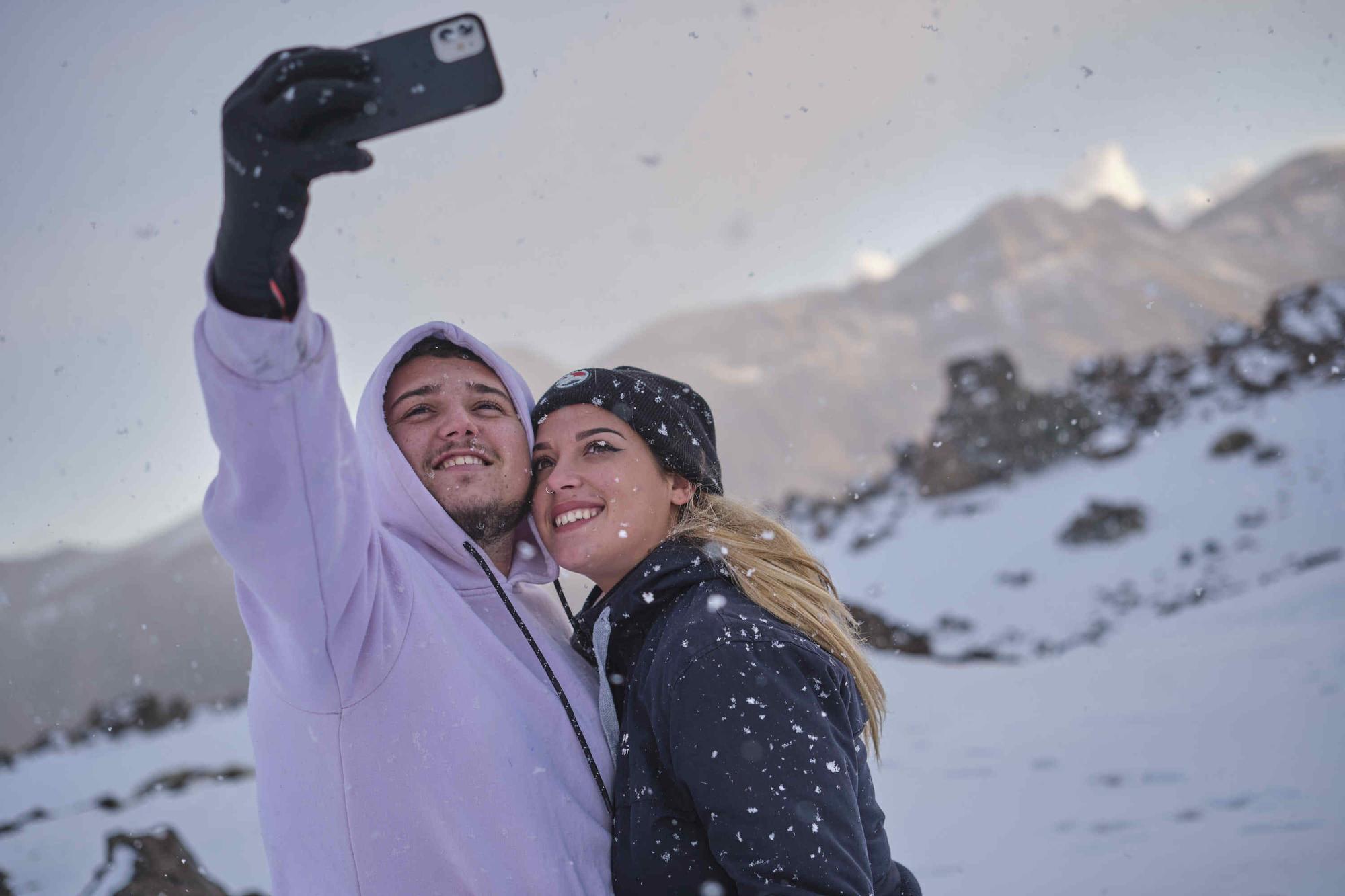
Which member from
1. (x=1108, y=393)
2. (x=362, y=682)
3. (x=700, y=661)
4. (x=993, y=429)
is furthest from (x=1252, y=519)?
(x=362, y=682)

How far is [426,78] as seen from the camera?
1558 mm

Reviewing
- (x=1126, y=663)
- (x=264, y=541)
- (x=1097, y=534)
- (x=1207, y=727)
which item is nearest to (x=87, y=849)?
(x=264, y=541)

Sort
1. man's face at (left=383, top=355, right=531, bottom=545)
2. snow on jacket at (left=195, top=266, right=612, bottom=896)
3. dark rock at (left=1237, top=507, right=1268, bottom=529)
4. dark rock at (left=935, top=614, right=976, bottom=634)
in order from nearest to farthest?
snow on jacket at (left=195, top=266, right=612, bottom=896) → man's face at (left=383, top=355, right=531, bottom=545) → dark rock at (left=935, top=614, right=976, bottom=634) → dark rock at (left=1237, top=507, right=1268, bottom=529)

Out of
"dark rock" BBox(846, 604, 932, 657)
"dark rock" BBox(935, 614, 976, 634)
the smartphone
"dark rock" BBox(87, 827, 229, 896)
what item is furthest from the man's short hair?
"dark rock" BBox(935, 614, 976, 634)

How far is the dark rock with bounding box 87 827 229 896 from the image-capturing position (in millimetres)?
4188

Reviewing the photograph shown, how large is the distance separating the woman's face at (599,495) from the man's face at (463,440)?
0.10m

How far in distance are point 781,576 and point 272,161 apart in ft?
4.97

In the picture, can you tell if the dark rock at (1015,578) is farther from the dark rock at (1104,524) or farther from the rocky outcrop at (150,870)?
the rocky outcrop at (150,870)

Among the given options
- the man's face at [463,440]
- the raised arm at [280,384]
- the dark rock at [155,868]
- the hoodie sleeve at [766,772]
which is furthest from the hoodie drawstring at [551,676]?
the dark rock at [155,868]

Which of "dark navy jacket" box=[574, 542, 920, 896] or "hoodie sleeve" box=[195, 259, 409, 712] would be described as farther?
"dark navy jacket" box=[574, 542, 920, 896]

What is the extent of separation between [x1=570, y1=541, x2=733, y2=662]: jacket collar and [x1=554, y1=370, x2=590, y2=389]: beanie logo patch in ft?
1.94

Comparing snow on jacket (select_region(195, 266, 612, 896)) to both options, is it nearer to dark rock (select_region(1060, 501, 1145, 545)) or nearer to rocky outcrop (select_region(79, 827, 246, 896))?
rocky outcrop (select_region(79, 827, 246, 896))

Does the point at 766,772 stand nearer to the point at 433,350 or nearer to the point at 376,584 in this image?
the point at 376,584

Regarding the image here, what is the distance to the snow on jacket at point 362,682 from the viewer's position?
156 centimetres
